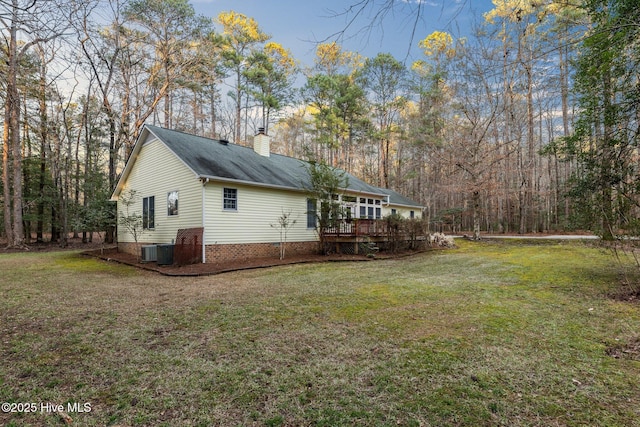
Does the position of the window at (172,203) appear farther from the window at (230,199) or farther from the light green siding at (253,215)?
the window at (230,199)

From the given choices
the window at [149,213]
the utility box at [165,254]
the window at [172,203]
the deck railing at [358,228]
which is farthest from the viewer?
the deck railing at [358,228]

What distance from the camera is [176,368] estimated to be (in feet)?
9.17

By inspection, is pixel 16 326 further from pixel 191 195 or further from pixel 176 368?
pixel 191 195

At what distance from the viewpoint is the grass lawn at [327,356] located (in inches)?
83.7

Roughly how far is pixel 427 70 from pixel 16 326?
26.8 m

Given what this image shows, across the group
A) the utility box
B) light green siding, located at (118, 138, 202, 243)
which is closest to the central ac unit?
the utility box

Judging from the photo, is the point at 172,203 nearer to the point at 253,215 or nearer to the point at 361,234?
the point at 253,215

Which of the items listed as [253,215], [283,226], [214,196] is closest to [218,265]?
[214,196]

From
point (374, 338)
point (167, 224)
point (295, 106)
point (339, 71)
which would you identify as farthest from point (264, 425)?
point (339, 71)

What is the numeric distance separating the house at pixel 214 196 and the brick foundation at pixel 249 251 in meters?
0.03

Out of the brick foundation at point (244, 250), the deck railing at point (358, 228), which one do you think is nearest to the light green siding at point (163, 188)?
the brick foundation at point (244, 250)

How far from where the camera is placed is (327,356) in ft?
9.93

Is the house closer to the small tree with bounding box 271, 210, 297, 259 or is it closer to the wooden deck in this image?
the small tree with bounding box 271, 210, 297, 259

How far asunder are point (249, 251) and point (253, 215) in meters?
1.40
